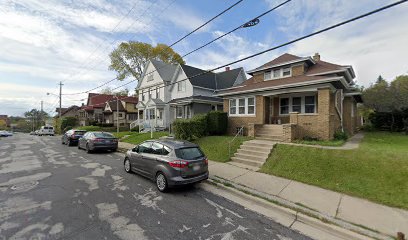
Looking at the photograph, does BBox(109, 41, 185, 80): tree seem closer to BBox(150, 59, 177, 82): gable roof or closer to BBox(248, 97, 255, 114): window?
BBox(150, 59, 177, 82): gable roof

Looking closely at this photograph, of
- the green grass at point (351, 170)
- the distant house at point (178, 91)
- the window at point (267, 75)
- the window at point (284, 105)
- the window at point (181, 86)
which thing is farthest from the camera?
the window at point (181, 86)

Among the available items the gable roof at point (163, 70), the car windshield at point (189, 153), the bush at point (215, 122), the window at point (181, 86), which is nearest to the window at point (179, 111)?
the window at point (181, 86)

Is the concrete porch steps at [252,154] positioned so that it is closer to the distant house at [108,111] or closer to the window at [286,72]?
the window at [286,72]

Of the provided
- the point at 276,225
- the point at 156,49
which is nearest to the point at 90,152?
the point at 276,225

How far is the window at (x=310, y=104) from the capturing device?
13538mm

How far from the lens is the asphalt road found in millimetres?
3939

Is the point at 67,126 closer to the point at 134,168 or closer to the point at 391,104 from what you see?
the point at 134,168

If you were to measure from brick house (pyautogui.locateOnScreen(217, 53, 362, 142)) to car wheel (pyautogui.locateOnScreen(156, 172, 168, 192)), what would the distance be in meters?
8.11

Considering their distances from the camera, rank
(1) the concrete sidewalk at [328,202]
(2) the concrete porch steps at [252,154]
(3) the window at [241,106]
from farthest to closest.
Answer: (3) the window at [241,106]
(2) the concrete porch steps at [252,154]
(1) the concrete sidewalk at [328,202]

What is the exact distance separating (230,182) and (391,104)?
20010 millimetres

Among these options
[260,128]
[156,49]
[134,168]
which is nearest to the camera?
[134,168]

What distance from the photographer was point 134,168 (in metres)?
7.85

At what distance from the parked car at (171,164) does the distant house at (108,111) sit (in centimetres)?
3123

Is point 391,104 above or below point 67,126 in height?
above
